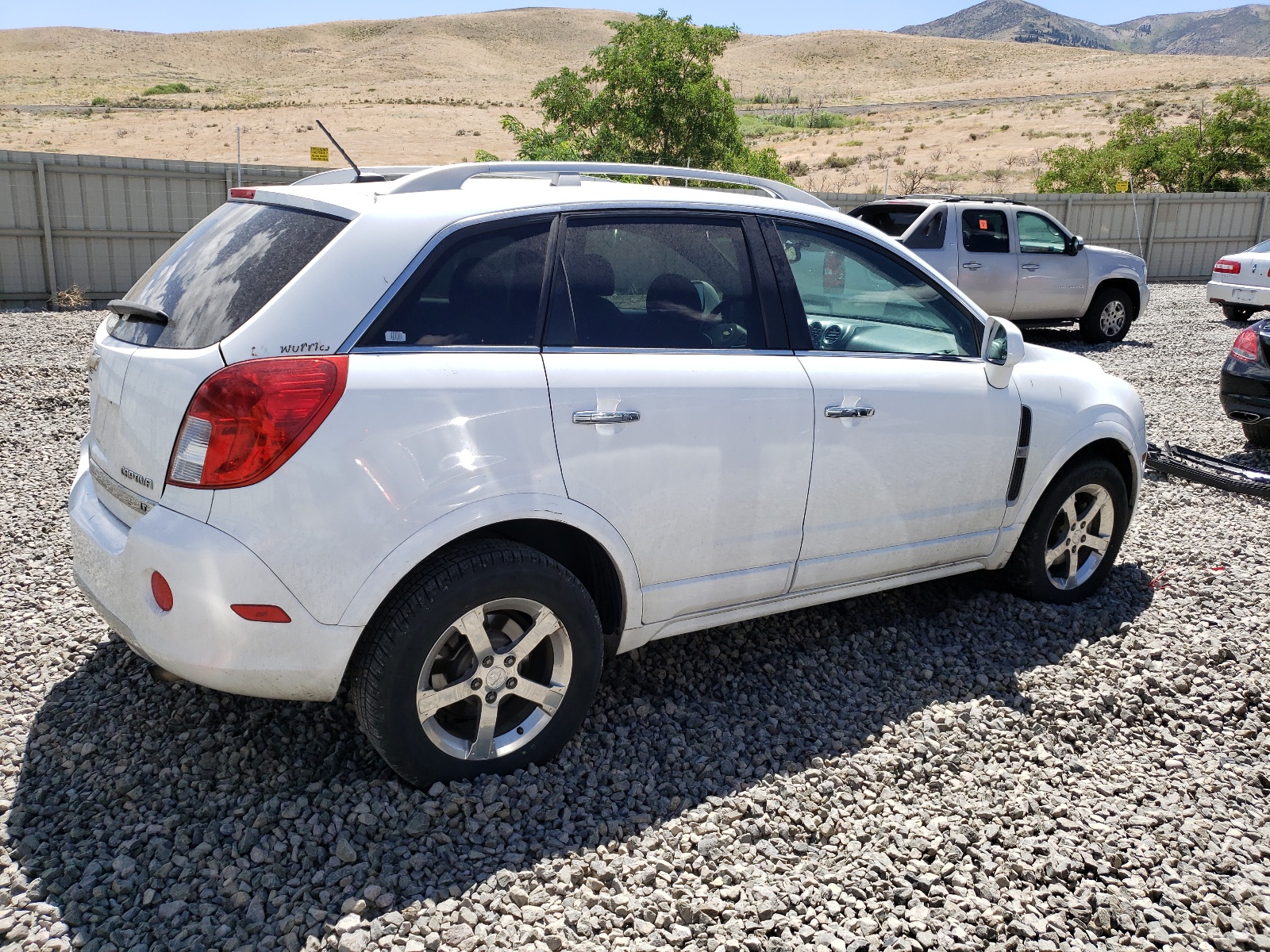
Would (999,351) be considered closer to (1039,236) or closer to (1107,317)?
(1039,236)

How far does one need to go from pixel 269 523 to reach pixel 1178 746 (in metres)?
3.14

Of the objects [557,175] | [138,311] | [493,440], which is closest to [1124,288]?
[557,175]

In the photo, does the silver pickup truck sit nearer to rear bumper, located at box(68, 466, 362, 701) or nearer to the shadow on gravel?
the shadow on gravel

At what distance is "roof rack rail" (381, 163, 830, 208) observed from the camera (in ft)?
10.9

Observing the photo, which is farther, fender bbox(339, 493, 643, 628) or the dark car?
the dark car

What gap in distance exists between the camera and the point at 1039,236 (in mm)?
13875

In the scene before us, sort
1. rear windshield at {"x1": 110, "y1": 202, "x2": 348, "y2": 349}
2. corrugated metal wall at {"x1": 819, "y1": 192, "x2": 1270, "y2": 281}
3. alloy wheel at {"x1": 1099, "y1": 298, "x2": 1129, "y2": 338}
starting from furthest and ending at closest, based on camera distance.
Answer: corrugated metal wall at {"x1": 819, "y1": 192, "x2": 1270, "y2": 281} < alloy wheel at {"x1": 1099, "y1": 298, "x2": 1129, "y2": 338} < rear windshield at {"x1": 110, "y1": 202, "x2": 348, "y2": 349}

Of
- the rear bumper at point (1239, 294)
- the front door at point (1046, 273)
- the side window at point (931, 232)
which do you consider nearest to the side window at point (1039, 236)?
the front door at point (1046, 273)

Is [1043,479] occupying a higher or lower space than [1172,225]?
lower

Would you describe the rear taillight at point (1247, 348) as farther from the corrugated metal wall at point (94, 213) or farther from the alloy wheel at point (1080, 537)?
the corrugated metal wall at point (94, 213)

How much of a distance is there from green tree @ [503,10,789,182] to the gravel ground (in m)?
14.8

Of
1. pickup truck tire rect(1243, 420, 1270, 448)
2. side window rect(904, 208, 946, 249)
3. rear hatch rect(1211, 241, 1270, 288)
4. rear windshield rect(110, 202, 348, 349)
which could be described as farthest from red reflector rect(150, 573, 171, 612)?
rear hatch rect(1211, 241, 1270, 288)

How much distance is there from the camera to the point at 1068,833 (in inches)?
124

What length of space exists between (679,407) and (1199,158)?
92.9 feet
